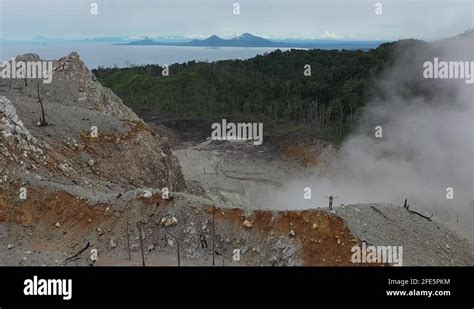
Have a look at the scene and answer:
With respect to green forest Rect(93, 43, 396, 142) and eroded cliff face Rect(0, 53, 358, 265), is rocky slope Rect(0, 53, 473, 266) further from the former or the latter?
green forest Rect(93, 43, 396, 142)

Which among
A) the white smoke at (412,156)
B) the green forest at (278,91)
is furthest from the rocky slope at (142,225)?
the green forest at (278,91)

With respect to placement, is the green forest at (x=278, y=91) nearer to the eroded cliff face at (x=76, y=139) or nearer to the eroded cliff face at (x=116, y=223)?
the eroded cliff face at (x=76, y=139)

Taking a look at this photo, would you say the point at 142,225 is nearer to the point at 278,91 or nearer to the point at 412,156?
the point at 412,156

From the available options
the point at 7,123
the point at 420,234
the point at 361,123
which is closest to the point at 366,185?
the point at 361,123

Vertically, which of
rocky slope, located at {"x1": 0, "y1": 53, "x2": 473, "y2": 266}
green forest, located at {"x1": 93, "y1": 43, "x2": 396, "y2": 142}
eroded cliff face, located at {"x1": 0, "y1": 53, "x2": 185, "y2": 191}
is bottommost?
rocky slope, located at {"x1": 0, "y1": 53, "x2": 473, "y2": 266}

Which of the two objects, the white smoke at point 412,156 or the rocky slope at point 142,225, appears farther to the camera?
the white smoke at point 412,156

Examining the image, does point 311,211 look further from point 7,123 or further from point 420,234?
point 7,123

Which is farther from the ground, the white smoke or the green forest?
the green forest

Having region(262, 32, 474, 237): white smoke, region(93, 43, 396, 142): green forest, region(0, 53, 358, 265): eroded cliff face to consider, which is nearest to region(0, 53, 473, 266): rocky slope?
region(0, 53, 358, 265): eroded cliff face

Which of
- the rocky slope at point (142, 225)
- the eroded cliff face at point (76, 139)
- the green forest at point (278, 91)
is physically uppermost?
the green forest at point (278, 91)
